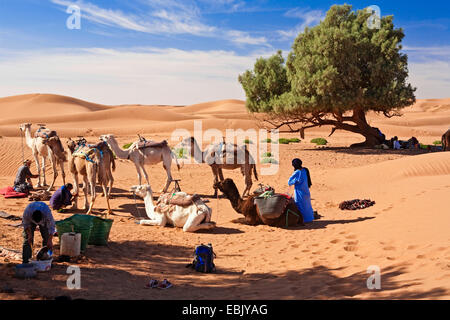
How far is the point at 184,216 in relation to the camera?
964 centimetres

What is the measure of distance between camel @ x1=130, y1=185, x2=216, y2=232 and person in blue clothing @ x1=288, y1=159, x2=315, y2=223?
224cm

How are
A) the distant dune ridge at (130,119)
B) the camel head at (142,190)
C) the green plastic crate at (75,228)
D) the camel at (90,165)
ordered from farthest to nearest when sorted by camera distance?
1. the distant dune ridge at (130,119)
2. the camel at (90,165)
3. the camel head at (142,190)
4. the green plastic crate at (75,228)

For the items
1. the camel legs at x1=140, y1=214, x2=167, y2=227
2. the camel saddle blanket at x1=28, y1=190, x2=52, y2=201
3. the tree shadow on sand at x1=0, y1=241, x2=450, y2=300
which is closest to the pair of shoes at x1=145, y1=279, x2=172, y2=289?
the tree shadow on sand at x1=0, y1=241, x2=450, y2=300

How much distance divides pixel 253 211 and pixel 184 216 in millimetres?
1814

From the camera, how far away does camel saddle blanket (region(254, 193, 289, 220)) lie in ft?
32.4

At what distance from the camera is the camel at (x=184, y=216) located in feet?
31.1

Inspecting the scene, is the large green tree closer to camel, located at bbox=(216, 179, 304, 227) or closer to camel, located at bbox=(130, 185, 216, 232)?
camel, located at bbox=(216, 179, 304, 227)

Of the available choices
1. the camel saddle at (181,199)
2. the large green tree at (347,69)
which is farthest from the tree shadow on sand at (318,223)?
the large green tree at (347,69)

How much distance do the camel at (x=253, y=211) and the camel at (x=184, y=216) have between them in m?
0.93

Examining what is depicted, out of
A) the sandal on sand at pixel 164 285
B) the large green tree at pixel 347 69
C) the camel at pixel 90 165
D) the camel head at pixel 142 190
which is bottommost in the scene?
the sandal on sand at pixel 164 285

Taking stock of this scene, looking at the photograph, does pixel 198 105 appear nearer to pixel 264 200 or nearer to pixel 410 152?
pixel 410 152

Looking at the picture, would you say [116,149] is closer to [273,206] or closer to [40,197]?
[40,197]

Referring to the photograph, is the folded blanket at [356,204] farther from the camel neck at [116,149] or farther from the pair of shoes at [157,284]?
the pair of shoes at [157,284]
